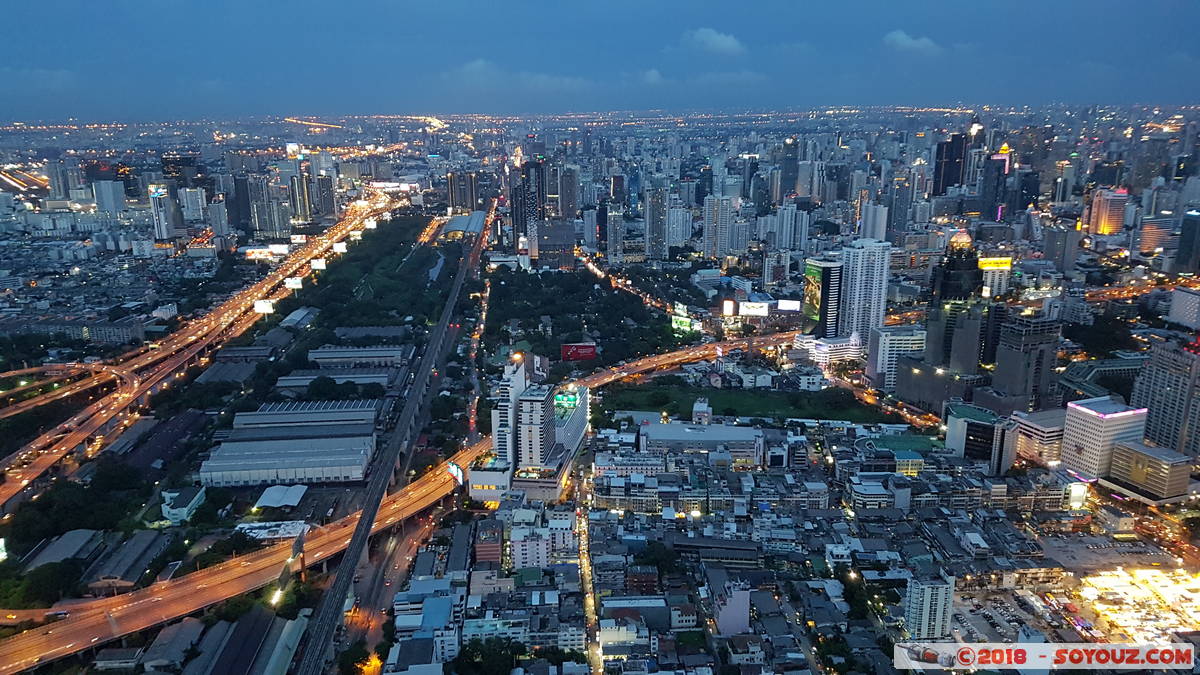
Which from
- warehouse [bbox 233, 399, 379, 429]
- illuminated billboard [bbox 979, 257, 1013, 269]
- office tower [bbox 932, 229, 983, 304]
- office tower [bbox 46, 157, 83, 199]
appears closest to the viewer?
warehouse [bbox 233, 399, 379, 429]

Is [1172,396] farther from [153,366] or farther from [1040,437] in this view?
[153,366]

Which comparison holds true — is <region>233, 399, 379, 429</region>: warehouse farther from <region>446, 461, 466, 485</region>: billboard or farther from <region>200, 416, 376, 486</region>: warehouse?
<region>446, 461, 466, 485</region>: billboard

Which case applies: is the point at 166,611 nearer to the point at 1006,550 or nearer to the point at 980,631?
the point at 980,631

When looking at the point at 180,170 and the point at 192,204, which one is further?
the point at 180,170

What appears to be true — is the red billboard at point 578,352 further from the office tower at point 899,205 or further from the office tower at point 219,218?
the office tower at point 219,218

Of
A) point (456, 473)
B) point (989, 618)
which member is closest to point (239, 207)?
point (456, 473)

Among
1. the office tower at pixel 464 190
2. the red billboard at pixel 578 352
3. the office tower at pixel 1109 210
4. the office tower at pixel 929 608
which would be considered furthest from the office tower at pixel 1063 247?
the office tower at pixel 464 190

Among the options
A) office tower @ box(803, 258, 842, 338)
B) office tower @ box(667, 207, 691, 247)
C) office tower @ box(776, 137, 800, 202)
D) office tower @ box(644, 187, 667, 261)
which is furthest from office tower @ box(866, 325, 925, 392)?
office tower @ box(776, 137, 800, 202)

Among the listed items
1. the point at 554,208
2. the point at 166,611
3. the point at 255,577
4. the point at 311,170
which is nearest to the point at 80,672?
the point at 166,611
